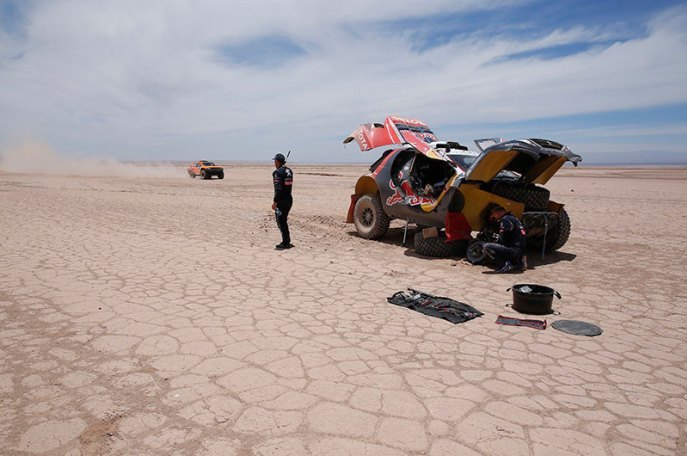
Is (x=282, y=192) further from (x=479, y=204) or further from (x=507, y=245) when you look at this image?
(x=507, y=245)

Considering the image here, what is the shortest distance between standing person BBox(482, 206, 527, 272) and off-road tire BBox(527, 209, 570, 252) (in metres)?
1.44

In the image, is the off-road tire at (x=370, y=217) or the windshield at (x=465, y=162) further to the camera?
the off-road tire at (x=370, y=217)

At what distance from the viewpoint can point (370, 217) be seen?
9812mm

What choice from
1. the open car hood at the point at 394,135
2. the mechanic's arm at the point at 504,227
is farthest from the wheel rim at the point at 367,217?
the mechanic's arm at the point at 504,227

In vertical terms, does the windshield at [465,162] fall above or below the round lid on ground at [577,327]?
above

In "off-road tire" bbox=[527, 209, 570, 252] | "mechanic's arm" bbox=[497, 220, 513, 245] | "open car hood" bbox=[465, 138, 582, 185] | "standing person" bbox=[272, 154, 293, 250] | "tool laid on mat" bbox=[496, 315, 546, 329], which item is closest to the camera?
"tool laid on mat" bbox=[496, 315, 546, 329]

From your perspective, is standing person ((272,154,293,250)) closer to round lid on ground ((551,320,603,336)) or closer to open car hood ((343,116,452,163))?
open car hood ((343,116,452,163))

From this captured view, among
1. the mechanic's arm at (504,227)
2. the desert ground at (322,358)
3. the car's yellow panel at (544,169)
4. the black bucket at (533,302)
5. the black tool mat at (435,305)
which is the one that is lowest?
the desert ground at (322,358)

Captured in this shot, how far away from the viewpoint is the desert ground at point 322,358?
282 cm

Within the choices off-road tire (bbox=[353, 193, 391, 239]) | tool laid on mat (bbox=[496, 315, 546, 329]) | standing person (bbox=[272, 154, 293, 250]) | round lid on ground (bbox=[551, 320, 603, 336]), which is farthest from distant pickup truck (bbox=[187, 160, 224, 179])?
round lid on ground (bbox=[551, 320, 603, 336])

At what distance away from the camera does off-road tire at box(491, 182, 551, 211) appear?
7852 mm

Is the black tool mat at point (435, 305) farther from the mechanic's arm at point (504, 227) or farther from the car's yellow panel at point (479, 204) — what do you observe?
the car's yellow panel at point (479, 204)

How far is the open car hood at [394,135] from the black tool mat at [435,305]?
133 inches

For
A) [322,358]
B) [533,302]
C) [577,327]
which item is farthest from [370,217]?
[322,358]
